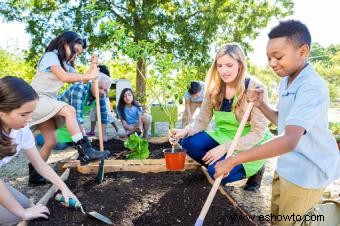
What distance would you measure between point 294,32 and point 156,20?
7.58 metres

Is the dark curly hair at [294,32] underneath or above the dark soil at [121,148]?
above

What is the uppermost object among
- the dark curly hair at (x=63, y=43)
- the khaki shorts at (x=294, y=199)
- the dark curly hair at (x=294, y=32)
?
the dark curly hair at (x=294, y=32)

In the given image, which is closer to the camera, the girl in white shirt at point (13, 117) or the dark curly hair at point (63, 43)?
the girl in white shirt at point (13, 117)

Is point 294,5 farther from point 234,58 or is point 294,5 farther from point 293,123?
point 293,123

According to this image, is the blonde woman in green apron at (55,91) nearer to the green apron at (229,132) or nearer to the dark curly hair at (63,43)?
the dark curly hair at (63,43)

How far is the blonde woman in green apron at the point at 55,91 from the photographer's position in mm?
3176

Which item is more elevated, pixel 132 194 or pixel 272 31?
pixel 272 31

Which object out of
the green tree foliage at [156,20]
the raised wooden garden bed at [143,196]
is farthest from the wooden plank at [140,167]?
the green tree foliage at [156,20]

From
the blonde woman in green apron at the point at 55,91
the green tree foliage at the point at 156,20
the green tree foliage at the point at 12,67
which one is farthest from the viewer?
the green tree foliage at the point at 12,67

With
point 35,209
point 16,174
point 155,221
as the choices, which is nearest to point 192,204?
point 155,221

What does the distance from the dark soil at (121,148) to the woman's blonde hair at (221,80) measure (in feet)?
5.40

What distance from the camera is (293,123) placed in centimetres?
175

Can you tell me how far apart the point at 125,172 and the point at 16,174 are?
1.28 metres

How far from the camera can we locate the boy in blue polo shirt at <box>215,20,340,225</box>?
176 centimetres
